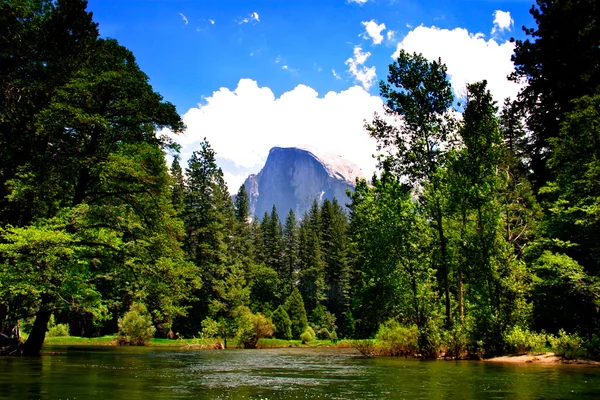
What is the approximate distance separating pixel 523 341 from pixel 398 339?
272 inches

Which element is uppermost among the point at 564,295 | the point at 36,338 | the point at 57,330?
the point at 564,295

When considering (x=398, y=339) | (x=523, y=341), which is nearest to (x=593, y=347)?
(x=523, y=341)

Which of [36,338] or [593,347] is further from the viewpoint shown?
[36,338]

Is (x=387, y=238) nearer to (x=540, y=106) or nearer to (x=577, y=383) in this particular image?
(x=577, y=383)

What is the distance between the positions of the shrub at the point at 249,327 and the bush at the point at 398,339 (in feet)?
79.4

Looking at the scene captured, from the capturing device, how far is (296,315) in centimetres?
6912

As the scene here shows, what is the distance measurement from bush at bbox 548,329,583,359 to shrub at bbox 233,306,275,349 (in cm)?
3410

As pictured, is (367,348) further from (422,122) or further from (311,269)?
(311,269)

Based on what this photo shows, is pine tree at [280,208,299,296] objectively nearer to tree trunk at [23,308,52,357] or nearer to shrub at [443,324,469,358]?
shrub at [443,324,469,358]

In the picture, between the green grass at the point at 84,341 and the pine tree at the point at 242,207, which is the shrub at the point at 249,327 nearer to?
the green grass at the point at 84,341

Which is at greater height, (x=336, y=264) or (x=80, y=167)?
(x=80, y=167)

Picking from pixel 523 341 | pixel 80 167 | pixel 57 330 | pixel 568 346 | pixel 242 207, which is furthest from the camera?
pixel 242 207

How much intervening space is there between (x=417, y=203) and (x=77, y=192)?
1925 cm

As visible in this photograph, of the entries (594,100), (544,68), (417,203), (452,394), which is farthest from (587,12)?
(452,394)
